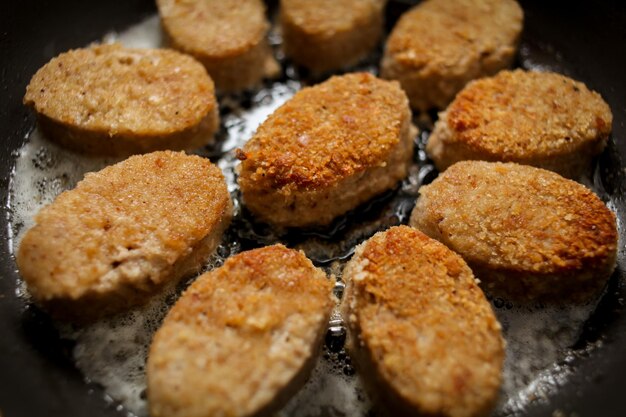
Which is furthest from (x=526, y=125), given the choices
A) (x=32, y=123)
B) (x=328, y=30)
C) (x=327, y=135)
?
(x=32, y=123)

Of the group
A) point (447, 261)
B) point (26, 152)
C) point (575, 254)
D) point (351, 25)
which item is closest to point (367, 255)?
point (447, 261)

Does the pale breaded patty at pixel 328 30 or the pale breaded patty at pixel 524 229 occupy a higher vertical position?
the pale breaded patty at pixel 328 30

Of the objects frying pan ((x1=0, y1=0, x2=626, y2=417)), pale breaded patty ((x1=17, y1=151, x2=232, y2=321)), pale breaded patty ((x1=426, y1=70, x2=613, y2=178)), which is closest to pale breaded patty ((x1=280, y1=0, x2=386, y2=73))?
frying pan ((x1=0, y1=0, x2=626, y2=417))

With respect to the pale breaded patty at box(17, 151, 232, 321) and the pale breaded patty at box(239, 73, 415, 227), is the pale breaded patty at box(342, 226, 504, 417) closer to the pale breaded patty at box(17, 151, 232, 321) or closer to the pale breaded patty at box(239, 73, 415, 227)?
the pale breaded patty at box(239, 73, 415, 227)

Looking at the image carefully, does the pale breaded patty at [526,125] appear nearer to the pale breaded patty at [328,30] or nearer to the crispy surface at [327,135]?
the crispy surface at [327,135]

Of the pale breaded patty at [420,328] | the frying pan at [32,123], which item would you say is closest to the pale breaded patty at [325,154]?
the pale breaded patty at [420,328]

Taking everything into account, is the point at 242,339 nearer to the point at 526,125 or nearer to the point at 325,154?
the point at 325,154

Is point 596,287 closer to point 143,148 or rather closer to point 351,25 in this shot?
point 351,25
